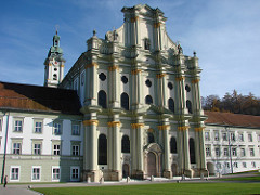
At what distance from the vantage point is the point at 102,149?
39688 millimetres

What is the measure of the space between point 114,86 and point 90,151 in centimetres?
987

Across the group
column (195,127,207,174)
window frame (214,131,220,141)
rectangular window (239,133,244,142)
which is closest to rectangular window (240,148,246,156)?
rectangular window (239,133,244,142)

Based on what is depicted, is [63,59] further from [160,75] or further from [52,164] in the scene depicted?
[52,164]

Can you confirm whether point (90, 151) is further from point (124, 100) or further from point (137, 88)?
point (137, 88)

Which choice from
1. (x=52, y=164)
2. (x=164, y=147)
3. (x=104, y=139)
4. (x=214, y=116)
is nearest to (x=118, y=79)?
(x=104, y=139)

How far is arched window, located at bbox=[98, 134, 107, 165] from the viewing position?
129ft

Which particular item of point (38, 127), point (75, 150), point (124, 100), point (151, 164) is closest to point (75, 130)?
point (75, 150)

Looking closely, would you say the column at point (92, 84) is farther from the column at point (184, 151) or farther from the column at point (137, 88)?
the column at point (184, 151)

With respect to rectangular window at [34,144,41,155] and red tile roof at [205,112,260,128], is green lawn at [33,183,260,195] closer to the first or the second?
rectangular window at [34,144,41,155]

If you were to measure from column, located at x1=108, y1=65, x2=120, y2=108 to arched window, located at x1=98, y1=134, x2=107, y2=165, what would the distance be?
4569 mm

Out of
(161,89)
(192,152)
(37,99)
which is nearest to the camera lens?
(37,99)

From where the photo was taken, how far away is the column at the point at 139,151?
40247 millimetres

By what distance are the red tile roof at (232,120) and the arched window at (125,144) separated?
19556 mm

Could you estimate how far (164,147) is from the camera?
144 feet
